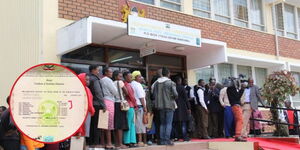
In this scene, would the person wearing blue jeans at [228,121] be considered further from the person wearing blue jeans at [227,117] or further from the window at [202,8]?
the window at [202,8]

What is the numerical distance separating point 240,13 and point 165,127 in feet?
24.7

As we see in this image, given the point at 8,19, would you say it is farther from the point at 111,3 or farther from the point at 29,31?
the point at 111,3

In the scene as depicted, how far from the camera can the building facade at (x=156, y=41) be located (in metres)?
7.83

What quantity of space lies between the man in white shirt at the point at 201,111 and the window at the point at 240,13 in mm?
4967

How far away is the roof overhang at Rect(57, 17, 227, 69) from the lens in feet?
23.2

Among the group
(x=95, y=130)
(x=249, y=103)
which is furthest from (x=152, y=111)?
(x=249, y=103)

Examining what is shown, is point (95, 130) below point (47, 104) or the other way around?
below

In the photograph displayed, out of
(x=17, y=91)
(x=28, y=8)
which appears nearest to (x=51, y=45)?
(x=28, y=8)

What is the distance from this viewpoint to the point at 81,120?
3193mm

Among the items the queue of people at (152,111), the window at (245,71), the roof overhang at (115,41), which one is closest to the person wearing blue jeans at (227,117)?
the queue of people at (152,111)

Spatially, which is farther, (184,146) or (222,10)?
(222,10)

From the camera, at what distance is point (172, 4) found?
35.8ft

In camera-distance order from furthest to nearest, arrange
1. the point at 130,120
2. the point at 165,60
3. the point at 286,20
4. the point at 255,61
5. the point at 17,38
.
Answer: the point at 286,20 → the point at 255,61 → the point at 165,60 → the point at 17,38 → the point at 130,120

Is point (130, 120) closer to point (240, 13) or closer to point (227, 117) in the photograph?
point (227, 117)
